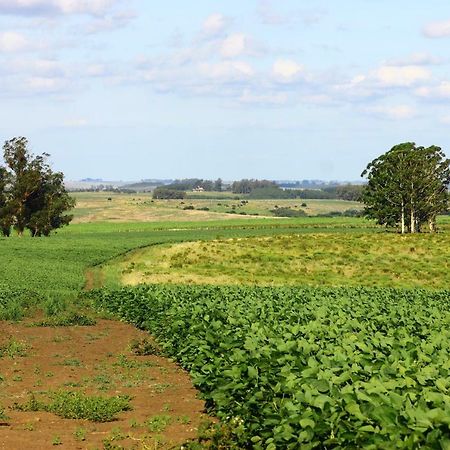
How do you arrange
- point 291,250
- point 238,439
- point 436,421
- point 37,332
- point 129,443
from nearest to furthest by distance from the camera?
point 436,421
point 238,439
point 129,443
point 37,332
point 291,250

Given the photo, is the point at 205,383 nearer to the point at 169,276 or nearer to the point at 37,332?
the point at 37,332

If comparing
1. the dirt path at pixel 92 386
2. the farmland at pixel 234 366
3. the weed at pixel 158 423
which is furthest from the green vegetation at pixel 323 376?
the dirt path at pixel 92 386

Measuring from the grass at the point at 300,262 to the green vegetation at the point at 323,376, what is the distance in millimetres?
43199

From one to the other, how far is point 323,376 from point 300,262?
61541 millimetres


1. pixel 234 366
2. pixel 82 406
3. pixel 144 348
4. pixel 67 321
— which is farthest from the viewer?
pixel 67 321

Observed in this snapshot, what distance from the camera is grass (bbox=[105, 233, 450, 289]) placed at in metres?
63.7

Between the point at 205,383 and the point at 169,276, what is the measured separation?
4800cm

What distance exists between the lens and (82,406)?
17438 mm

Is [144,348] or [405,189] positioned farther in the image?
[405,189]

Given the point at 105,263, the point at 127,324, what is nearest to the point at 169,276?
the point at 105,263

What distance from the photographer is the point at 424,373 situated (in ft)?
30.8

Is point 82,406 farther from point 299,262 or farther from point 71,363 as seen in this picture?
point 299,262

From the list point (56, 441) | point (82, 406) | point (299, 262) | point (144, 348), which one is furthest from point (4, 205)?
point (56, 441)

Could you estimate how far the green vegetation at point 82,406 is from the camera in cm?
1702
